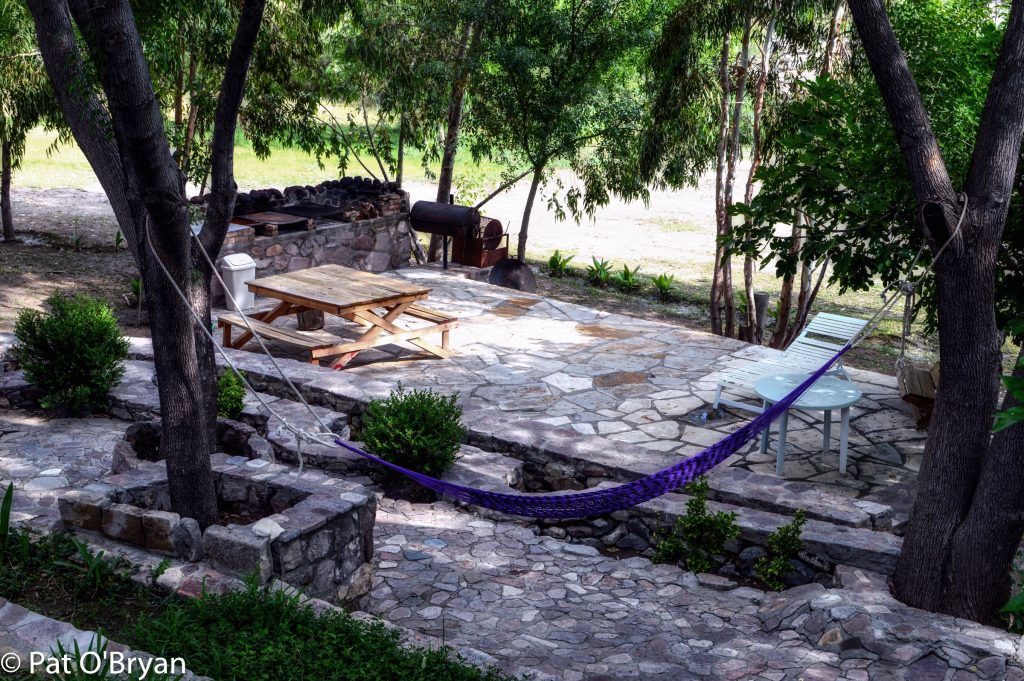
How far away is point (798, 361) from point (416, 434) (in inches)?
120

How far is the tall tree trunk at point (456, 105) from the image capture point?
1292 cm

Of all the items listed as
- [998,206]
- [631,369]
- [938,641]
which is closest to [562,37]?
[631,369]

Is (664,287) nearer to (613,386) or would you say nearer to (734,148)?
(734,148)

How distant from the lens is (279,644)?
3.99 m

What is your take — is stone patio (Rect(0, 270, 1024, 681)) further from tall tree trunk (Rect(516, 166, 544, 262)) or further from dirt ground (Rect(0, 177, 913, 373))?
tall tree trunk (Rect(516, 166, 544, 262))

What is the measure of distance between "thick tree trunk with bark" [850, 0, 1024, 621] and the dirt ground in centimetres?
656

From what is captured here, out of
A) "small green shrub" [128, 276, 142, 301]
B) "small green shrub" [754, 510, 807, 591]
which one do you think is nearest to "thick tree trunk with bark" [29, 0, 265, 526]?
"small green shrub" [754, 510, 807, 591]

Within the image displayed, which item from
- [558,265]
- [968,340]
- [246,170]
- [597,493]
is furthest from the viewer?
[246,170]

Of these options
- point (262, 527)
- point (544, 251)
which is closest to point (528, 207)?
point (544, 251)

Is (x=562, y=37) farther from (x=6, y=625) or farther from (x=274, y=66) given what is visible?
(x=6, y=625)

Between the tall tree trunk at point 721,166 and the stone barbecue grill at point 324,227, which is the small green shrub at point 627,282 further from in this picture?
the stone barbecue grill at point 324,227

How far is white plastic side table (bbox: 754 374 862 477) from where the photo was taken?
645cm

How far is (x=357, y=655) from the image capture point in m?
4.00

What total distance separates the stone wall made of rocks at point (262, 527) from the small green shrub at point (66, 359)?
2.14 metres
